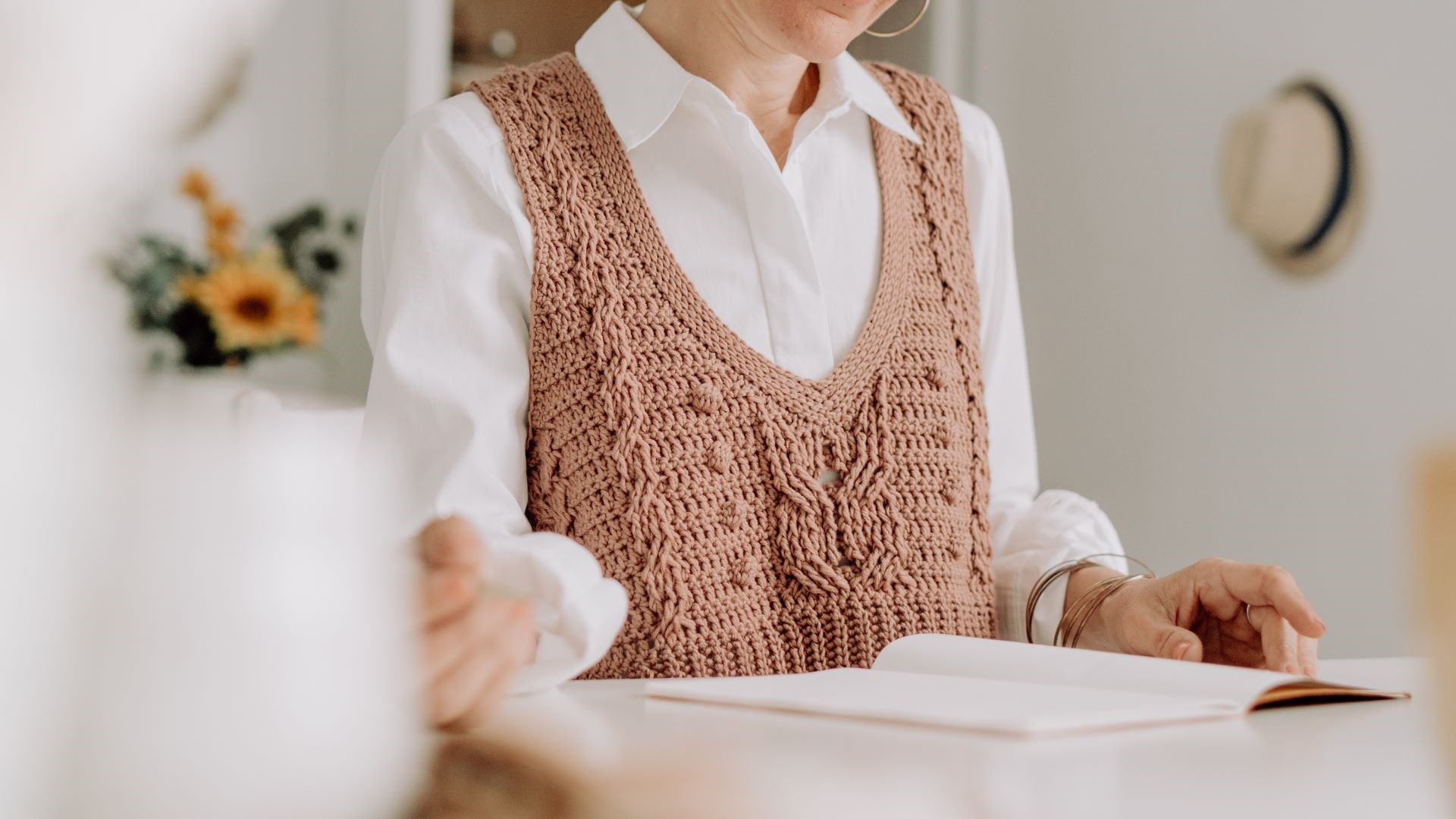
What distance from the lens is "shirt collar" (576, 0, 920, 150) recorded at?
31.5 inches

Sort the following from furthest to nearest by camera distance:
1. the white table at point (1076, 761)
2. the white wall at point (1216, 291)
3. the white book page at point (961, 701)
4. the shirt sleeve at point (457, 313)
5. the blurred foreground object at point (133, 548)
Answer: the white wall at point (1216, 291)
the shirt sleeve at point (457, 313)
the white book page at point (961, 701)
the white table at point (1076, 761)
the blurred foreground object at point (133, 548)

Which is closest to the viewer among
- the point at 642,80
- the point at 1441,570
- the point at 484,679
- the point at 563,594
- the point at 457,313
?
the point at 1441,570

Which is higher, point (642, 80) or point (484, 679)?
point (642, 80)

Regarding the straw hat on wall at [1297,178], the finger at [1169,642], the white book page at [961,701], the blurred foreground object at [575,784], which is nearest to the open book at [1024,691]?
the white book page at [961,701]

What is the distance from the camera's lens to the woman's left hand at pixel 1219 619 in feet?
1.93

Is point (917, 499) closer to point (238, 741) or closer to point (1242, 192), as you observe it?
point (238, 741)

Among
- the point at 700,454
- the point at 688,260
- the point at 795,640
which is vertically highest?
the point at 688,260

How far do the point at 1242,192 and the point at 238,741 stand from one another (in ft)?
5.45

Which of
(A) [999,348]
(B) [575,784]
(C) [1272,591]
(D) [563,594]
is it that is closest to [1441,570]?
(B) [575,784]

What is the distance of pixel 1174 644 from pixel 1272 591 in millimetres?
54

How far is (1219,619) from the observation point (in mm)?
649

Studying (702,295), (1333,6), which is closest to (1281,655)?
(702,295)

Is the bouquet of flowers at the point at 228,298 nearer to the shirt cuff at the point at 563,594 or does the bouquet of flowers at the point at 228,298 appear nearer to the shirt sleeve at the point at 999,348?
the shirt cuff at the point at 563,594

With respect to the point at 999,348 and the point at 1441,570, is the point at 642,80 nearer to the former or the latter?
the point at 999,348
